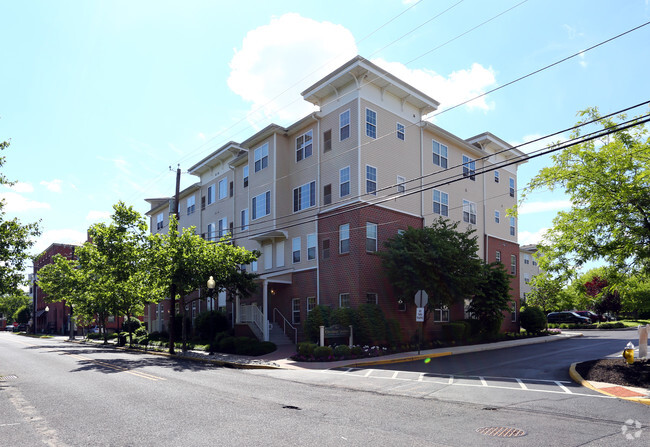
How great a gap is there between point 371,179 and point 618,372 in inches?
613

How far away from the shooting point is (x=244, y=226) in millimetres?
34188

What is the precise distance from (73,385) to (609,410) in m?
13.1

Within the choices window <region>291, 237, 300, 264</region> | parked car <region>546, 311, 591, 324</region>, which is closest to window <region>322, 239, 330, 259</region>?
window <region>291, 237, 300, 264</region>

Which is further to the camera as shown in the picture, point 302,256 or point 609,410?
point 302,256

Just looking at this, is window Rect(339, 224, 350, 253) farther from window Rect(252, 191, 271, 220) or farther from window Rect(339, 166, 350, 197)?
window Rect(252, 191, 271, 220)

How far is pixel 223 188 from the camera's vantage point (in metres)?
38.6

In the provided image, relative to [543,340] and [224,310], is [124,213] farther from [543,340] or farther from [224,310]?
[543,340]

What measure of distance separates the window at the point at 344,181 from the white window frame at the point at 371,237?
7.23ft

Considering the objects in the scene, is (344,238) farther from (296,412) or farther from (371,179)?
(296,412)

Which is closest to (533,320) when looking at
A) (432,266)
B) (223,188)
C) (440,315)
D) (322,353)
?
(440,315)

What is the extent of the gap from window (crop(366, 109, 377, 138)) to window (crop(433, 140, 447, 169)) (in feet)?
19.7

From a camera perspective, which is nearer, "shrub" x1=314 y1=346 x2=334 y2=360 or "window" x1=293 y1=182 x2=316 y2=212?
"shrub" x1=314 y1=346 x2=334 y2=360

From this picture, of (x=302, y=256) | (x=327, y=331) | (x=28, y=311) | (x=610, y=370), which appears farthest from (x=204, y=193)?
(x=28, y=311)

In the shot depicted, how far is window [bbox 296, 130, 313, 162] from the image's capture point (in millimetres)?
29852
